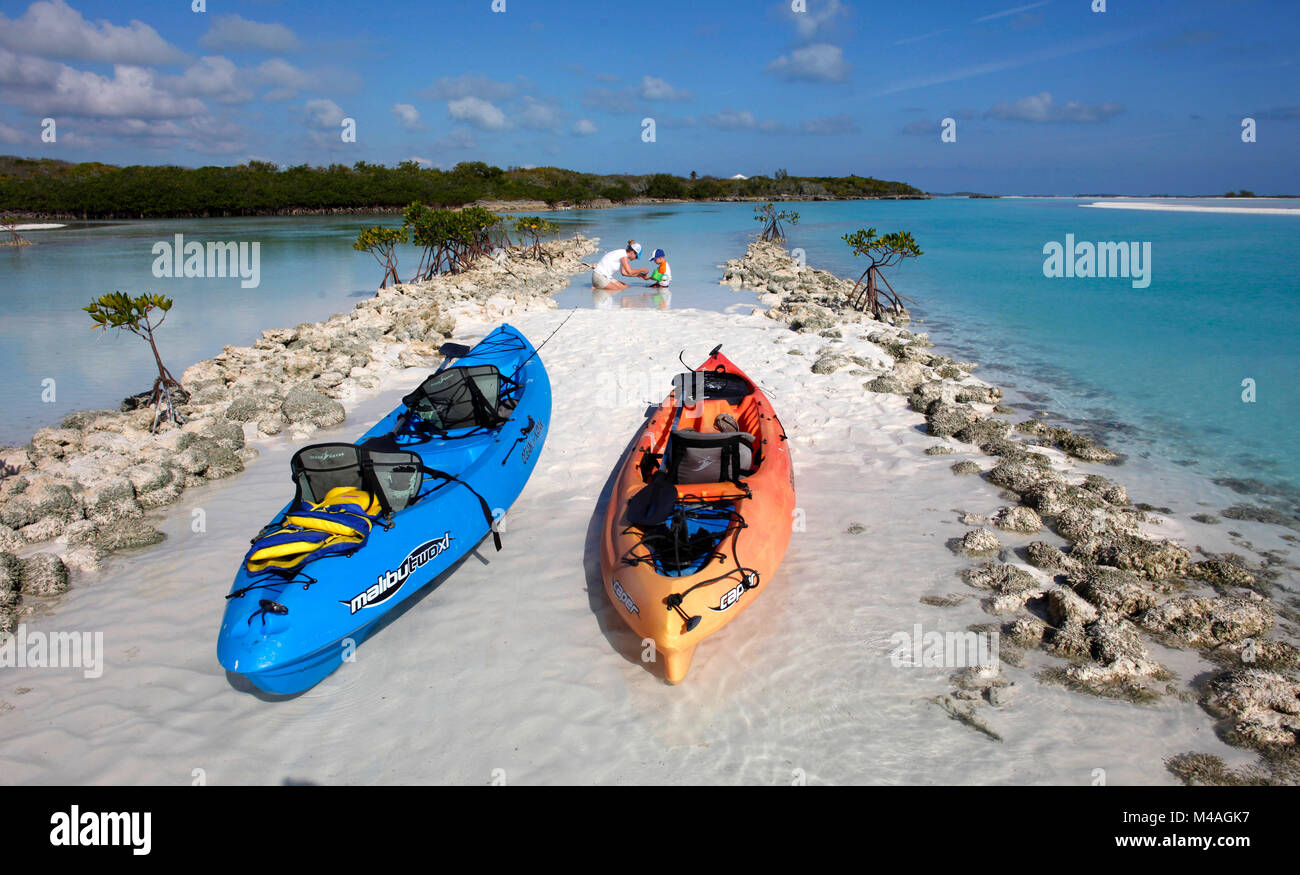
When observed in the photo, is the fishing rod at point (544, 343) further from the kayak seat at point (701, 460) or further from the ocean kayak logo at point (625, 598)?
the ocean kayak logo at point (625, 598)

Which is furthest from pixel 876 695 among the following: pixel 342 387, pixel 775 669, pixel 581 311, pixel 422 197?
pixel 422 197

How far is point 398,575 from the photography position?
15.9 feet

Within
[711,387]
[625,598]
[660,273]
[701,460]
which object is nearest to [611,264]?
[660,273]

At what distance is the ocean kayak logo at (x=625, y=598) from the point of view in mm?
4480

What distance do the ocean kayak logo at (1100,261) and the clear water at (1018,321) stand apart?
816mm

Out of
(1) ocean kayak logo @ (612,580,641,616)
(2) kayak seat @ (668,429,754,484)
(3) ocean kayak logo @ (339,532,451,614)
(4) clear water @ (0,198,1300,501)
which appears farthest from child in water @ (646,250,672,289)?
(1) ocean kayak logo @ (612,580,641,616)

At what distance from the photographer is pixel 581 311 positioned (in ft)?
53.6

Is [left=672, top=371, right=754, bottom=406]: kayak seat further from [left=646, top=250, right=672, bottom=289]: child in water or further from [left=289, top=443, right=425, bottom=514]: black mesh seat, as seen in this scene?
[left=646, top=250, right=672, bottom=289]: child in water

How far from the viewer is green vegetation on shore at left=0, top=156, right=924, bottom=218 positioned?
189ft

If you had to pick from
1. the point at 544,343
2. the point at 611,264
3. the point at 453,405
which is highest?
the point at 611,264

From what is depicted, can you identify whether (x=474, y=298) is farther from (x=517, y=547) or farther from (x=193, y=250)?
(x=193, y=250)

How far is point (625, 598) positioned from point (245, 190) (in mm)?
74518

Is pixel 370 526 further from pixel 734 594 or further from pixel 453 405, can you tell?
pixel 734 594
